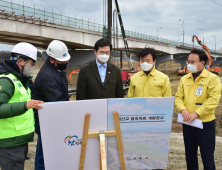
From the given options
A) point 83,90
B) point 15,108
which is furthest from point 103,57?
point 15,108

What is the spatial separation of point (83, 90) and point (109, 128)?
1.16 m

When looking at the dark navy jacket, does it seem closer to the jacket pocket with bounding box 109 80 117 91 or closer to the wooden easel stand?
the wooden easel stand

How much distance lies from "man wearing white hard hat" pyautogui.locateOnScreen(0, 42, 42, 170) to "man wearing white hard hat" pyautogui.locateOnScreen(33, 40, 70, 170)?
21 centimetres

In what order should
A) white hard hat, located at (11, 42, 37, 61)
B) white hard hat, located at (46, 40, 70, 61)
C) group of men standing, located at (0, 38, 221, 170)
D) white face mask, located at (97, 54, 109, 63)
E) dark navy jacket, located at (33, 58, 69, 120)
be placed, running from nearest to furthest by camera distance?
group of men standing, located at (0, 38, 221, 170) → white hard hat, located at (11, 42, 37, 61) → dark navy jacket, located at (33, 58, 69, 120) → white hard hat, located at (46, 40, 70, 61) → white face mask, located at (97, 54, 109, 63)

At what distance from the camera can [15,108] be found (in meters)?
2.08

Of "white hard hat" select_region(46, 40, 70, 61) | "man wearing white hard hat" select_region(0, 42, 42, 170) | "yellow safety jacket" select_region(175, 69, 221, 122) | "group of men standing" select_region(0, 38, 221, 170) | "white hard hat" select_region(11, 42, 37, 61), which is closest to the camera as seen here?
"man wearing white hard hat" select_region(0, 42, 42, 170)

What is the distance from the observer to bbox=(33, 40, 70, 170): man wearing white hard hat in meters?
2.54

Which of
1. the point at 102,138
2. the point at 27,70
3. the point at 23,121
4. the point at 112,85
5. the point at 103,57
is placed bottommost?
the point at 102,138

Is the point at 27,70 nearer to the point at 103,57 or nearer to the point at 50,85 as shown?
the point at 50,85

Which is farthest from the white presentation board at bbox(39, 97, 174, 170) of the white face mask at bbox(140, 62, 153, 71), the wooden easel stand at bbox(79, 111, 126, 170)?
the white face mask at bbox(140, 62, 153, 71)

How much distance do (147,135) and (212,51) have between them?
183ft

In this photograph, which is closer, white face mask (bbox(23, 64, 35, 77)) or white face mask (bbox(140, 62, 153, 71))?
white face mask (bbox(23, 64, 35, 77))

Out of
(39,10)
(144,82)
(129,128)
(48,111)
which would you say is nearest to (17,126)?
(48,111)

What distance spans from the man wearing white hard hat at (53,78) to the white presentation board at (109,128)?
442mm
